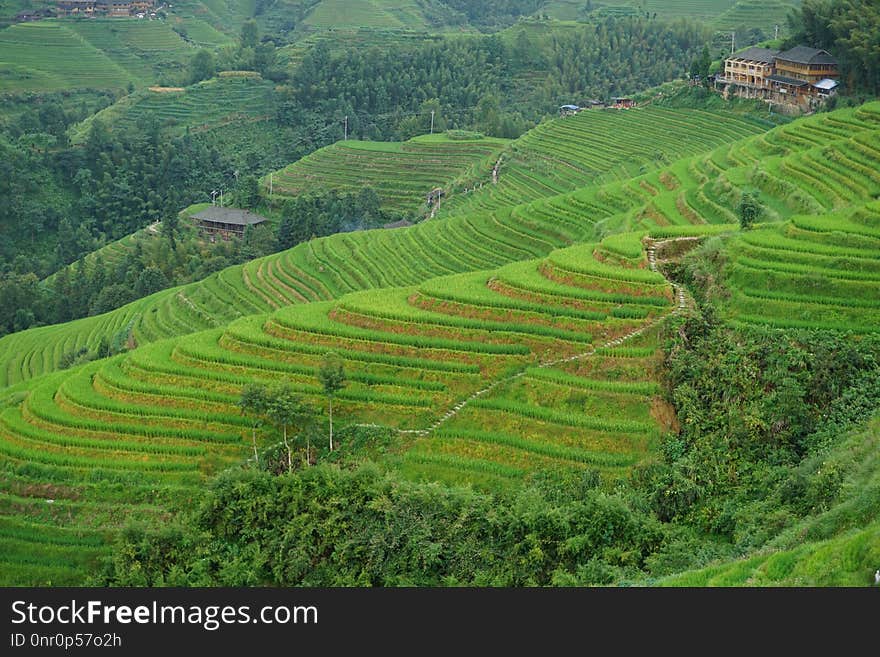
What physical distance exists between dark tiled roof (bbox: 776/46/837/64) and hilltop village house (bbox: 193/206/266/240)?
25.1m

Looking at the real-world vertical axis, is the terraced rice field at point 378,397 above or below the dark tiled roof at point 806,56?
below

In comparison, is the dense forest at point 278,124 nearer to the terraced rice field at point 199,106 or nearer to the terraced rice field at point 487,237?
the terraced rice field at point 199,106

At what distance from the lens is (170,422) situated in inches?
710

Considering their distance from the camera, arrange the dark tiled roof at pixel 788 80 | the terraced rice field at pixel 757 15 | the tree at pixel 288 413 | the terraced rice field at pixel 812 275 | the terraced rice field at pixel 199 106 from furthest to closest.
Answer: the terraced rice field at pixel 757 15, the terraced rice field at pixel 199 106, the dark tiled roof at pixel 788 80, the terraced rice field at pixel 812 275, the tree at pixel 288 413

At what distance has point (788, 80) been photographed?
4478 cm

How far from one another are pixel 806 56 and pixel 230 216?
2715 centimetres

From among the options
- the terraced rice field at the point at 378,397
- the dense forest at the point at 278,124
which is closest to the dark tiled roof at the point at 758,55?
the dense forest at the point at 278,124

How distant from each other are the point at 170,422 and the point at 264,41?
2853 inches

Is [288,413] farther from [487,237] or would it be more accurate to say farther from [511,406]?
[487,237]

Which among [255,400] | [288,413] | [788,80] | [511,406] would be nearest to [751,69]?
[788,80]

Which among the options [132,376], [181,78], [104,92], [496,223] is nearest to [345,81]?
[181,78]

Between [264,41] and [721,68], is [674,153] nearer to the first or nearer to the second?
[721,68]

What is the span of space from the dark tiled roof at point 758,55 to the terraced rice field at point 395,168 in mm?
12870

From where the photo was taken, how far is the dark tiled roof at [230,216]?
4762 cm
